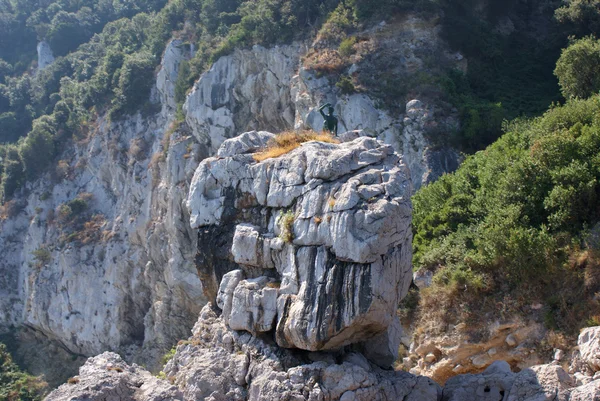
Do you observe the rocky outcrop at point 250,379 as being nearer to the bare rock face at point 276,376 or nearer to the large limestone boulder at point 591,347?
the bare rock face at point 276,376

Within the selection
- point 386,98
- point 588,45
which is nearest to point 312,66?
point 386,98

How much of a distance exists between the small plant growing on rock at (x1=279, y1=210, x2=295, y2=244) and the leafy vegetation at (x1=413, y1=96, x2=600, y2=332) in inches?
264

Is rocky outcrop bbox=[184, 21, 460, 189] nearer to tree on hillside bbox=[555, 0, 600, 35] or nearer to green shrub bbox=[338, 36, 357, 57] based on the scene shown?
green shrub bbox=[338, 36, 357, 57]

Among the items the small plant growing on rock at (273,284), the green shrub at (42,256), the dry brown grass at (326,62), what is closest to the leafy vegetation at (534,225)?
the small plant growing on rock at (273,284)

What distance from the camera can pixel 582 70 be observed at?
27.6m

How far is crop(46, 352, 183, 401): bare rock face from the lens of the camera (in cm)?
1411

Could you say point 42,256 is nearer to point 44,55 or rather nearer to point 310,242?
point 44,55

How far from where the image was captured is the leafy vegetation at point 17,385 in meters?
38.1

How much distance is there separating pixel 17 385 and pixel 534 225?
31.3 metres

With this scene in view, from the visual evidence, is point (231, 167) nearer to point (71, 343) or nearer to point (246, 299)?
point (246, 299)

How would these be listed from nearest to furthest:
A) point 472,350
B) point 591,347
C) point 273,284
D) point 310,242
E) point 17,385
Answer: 1. point 591,347
2. point 310,242
3. point 273,284
4. point 472,350
5. point 17,385

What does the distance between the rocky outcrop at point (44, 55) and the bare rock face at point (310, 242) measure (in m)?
51.5

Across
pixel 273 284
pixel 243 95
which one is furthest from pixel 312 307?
pixel 243 95

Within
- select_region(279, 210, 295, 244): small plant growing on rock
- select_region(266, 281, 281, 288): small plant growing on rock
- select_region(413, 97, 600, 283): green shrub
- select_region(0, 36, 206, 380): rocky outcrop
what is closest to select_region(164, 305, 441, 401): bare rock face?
select_region(266, 281, 281, 288): small plant growing on rock
